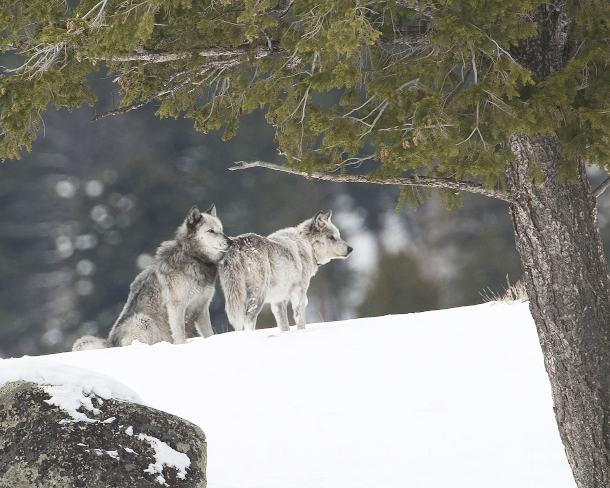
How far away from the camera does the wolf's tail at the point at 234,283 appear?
29.0 ft

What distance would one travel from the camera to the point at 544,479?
418 cm

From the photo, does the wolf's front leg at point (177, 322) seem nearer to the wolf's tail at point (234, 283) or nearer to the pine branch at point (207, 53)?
the wolf's tail at point (234, 283)

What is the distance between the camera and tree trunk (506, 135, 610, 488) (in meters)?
3.50

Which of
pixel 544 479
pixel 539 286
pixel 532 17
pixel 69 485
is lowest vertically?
pixel 544 479

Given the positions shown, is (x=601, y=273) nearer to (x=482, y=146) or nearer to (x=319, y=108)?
(x=482, y=146)

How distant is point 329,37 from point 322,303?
1880 cm

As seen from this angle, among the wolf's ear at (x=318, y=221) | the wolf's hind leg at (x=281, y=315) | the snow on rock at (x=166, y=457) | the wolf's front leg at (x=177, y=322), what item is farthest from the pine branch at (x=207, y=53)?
the wolf's ear at (x=318, y=221)

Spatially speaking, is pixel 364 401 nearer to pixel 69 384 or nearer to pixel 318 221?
pixel 69 384

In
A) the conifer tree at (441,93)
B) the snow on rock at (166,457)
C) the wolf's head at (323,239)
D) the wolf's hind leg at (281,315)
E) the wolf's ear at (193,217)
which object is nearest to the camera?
the conifer tree at (441,93)

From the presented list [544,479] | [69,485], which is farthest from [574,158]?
[69,485]

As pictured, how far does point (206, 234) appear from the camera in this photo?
29.4 ft

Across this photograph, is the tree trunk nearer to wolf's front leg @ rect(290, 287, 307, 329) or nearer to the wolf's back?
the wolf's back

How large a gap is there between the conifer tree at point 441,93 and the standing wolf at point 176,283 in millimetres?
5003

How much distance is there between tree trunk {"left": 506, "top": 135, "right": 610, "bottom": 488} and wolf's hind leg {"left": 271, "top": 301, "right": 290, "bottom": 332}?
595cm
